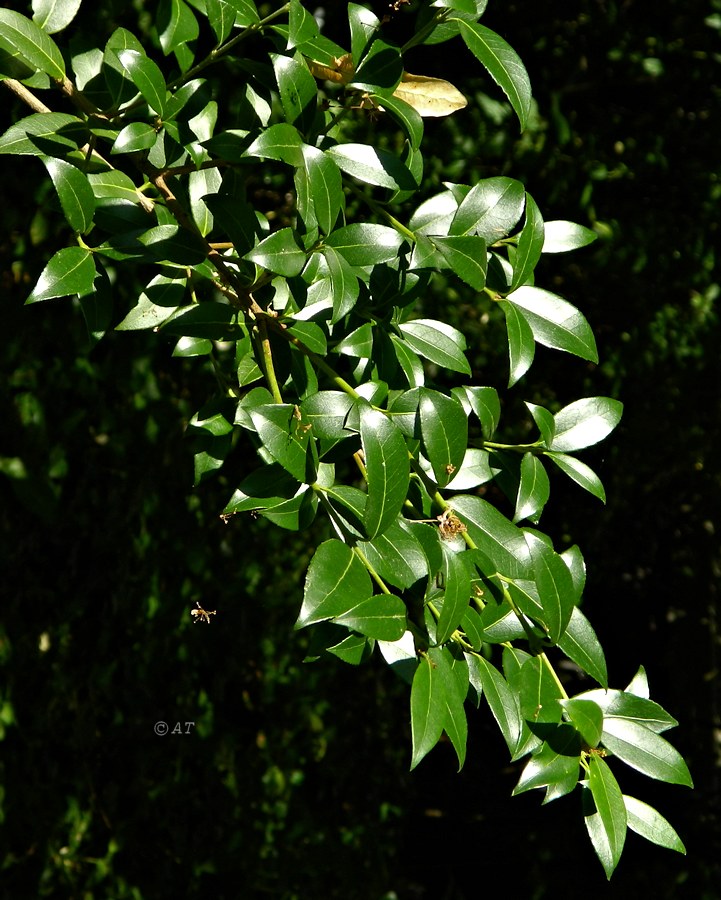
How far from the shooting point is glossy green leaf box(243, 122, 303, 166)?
31.6 inches

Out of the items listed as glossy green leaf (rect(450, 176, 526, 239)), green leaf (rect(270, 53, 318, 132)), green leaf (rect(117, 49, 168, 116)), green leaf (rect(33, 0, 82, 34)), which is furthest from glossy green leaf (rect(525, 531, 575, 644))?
green leaf (rect(33, 0, 82, 34))

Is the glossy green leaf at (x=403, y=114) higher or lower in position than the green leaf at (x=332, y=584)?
higher

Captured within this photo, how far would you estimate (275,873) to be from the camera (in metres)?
2.46

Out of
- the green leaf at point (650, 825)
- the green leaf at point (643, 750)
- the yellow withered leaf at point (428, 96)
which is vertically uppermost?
the yellow withered leaf at point (428, 96)

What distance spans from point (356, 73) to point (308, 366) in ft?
0.88

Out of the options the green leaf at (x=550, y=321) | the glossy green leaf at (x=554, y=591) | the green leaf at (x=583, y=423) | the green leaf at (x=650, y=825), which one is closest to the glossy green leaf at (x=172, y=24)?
the green leaf at (x=550, y=321)

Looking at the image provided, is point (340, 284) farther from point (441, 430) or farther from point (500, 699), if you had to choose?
point (500, 699)

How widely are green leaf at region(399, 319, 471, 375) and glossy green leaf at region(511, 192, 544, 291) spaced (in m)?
0.09

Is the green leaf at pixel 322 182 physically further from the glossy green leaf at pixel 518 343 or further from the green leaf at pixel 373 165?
the glossy green leaf at pixel 518 343

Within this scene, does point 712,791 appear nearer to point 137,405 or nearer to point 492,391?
point 137,405

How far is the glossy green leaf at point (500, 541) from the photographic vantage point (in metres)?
0.86

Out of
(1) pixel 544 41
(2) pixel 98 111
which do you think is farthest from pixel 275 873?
(1) pixel 544 41

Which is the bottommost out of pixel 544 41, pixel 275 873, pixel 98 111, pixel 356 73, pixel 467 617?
pixel 275 873

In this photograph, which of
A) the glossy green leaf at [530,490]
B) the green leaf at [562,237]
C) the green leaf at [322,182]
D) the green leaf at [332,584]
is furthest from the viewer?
the green leaf at [562,237]
